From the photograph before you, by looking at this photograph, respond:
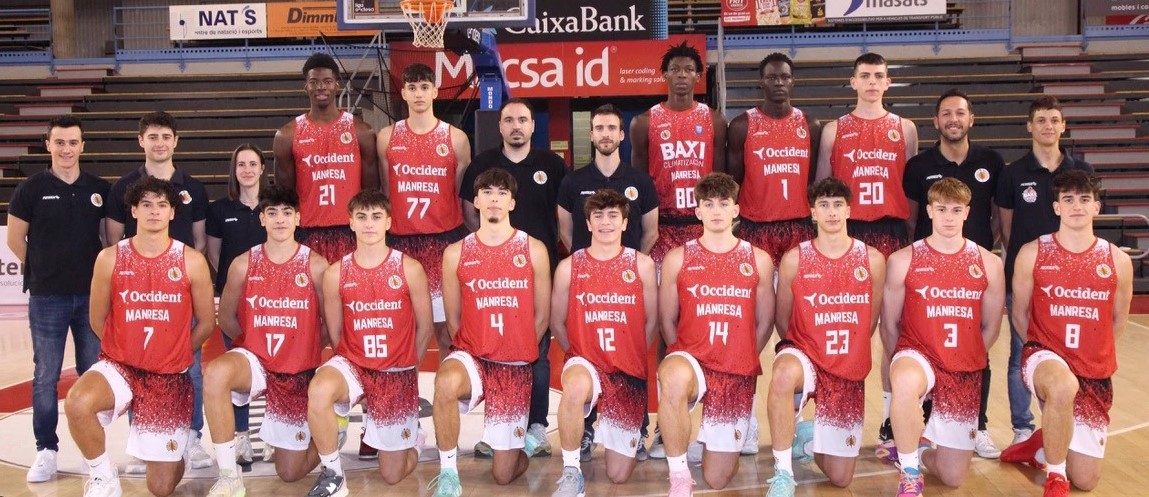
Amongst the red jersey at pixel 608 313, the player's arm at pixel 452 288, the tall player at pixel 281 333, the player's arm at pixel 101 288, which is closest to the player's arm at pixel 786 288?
the red jersey at pixel 608 313

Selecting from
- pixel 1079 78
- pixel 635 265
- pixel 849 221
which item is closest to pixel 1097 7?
pixel 1079 78

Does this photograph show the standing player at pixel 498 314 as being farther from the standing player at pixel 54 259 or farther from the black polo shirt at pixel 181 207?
the standing player at pixel 54 259

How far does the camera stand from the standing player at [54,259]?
5160mm

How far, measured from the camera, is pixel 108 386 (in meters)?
4.77

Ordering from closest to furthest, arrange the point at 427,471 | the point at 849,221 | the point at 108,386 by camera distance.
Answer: the point at 108,386 < the point at 427,471 < the point at 849,221

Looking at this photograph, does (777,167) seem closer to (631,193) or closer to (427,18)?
(631,193)

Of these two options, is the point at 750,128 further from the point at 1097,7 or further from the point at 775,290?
the point at 1097,7

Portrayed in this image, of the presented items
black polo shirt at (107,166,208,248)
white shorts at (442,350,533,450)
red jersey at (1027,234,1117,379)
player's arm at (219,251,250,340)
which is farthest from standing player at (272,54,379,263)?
red jersey at (1027,234,1117,379)

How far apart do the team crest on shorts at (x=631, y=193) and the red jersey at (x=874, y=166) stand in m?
1.14

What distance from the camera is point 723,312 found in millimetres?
4828

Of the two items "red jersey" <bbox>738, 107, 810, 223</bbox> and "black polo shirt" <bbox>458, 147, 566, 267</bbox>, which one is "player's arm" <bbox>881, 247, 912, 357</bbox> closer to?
"red jersey" <bbox>738, 107, 810, 223</bbox>

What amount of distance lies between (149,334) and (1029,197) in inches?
172

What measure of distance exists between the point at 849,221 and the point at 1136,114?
12.0 metres

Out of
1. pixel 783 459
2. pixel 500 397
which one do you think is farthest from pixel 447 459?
pixel 783 459
